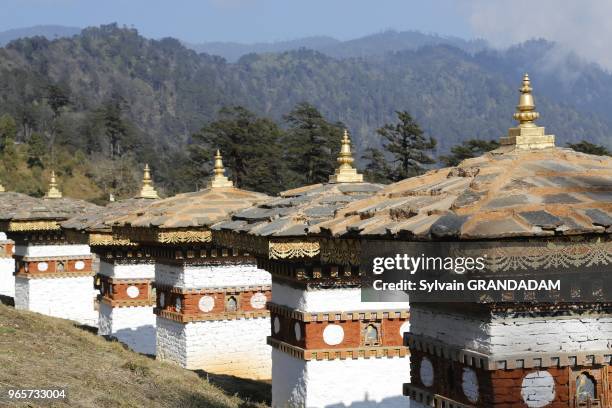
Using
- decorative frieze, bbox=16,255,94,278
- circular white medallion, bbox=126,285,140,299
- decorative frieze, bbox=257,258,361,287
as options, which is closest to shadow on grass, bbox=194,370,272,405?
decorative frieze, bbox=257,258,361,287

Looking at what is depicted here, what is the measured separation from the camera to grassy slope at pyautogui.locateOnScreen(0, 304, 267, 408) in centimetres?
1155

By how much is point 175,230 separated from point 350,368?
4.96 metres

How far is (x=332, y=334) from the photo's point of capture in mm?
12648

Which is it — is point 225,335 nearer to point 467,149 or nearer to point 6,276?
point 6,276

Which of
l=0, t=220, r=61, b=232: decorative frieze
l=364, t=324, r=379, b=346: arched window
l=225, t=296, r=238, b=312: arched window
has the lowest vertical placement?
l=225, t=296, r=238, b=312: arched window

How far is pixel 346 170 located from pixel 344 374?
10.9 feet

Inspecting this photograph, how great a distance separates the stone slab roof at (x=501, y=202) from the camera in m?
7.06

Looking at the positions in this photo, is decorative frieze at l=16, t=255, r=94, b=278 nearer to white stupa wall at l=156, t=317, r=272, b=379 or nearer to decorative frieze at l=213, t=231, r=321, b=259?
white stupa wall at l=156, t=317, r=272, b=379

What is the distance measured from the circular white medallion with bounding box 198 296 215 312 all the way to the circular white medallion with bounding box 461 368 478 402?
9887 mm

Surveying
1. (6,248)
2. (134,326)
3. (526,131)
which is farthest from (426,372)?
(6,248)

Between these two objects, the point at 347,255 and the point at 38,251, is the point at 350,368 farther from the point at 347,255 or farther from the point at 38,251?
the point at 38,251

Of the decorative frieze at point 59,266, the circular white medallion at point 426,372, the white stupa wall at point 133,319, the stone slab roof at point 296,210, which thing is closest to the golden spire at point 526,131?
the circular white medallion at point 426,372

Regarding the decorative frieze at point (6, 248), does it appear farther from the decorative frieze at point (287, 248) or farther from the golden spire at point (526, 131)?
the golden spire at point (526, 131)

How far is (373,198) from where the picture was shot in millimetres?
9383
